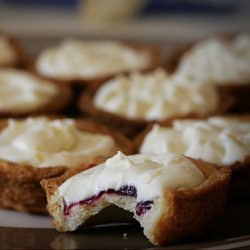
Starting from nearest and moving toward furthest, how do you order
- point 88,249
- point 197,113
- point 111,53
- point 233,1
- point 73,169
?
point 88,249 → point 73,169 → point 197,113 → point 111,53 → point 233,1

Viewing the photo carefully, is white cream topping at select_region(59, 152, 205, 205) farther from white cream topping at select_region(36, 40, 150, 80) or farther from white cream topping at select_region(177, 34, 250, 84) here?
white cream topping at select_region(36, 40, 150, 80)

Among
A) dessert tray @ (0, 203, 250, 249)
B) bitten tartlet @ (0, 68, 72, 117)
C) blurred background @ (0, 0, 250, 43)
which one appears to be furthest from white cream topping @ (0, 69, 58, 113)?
blurred background @ (0, 0, 250, 43)

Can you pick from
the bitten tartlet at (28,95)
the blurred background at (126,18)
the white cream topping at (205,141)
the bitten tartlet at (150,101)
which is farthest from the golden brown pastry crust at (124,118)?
the blurred background at (126,18)

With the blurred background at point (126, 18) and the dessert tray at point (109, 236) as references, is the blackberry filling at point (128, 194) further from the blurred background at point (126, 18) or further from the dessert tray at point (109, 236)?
the blurred background at point (126, 18)

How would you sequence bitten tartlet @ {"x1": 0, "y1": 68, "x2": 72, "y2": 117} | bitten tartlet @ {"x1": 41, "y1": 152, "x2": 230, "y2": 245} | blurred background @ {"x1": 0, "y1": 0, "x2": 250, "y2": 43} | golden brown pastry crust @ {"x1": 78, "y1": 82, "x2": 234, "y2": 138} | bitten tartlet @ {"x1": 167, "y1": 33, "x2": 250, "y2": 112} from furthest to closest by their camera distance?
blurred background @ {"x1": 0, "y1": 0, "x2": 250, "y2": 43}, bitten tartlet @ {"x1": 167, "y1": 33, "x2": 250, "y2": 112}, bitten tartlet @ {"x1": 0, "y1": 68, "x2": 72, "y2": 117}, golden brown pastry crust @ {"x1": 78, "y1": 82, "x2": 234, "y2": 138}, bitten tartlet @ {"x1": 41, "y1": 152, "x2": 230, "y2": 245}

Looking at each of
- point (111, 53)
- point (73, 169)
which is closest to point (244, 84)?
point (111, 53)

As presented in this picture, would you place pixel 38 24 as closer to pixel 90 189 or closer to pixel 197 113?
pixel 197 113
